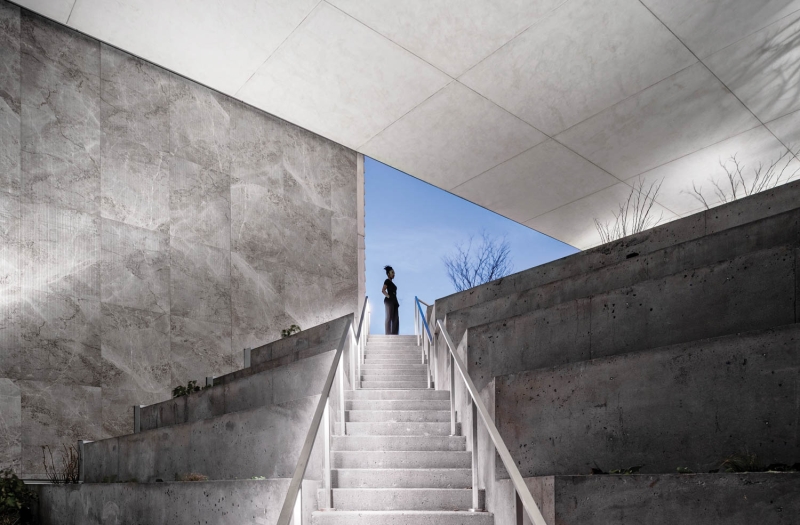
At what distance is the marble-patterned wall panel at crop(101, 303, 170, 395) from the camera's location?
883 centimetres

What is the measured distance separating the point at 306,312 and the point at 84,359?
4.15 metres

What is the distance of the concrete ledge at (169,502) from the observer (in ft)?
14.9

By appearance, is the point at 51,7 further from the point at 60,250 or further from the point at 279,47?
the point at 60,250

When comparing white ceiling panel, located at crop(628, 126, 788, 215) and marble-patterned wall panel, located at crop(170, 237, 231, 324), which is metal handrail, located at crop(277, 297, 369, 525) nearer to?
marble-patterned wall panel, located at crop(170, 237, 231, 324)

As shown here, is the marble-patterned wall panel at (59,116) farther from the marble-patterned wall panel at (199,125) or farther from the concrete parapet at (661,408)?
the concrete parapet at (661,408)

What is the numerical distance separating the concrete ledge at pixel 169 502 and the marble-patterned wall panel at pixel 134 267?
9.56ft

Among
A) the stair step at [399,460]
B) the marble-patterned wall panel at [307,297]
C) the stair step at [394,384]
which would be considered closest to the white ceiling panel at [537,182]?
the marble-patterned wall panel at [307,297]

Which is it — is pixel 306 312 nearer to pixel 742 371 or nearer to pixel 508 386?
pixel 508 386

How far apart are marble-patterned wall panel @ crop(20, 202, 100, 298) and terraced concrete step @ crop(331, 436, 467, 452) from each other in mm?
4709

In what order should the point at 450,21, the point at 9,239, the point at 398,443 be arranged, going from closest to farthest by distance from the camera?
1. the point at 398,443
2. the point at 9,239
3. the point at 450,21

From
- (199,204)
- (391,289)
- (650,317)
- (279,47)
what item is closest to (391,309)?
(391,289)

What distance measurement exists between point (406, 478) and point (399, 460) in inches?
12.7

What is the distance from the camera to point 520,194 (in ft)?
44.1

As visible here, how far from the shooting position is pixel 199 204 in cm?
1045
